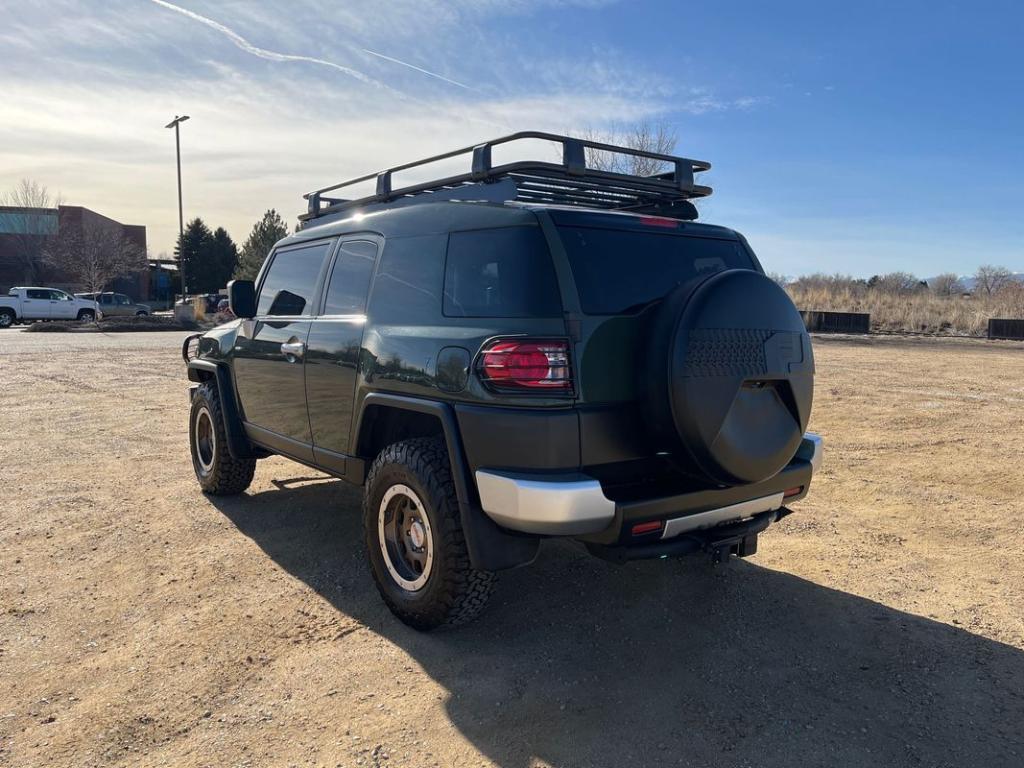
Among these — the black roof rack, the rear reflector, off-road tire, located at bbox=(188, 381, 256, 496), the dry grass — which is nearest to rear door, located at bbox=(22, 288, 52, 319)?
off-road tire, located at bbox=(188, 381, 256, 496)

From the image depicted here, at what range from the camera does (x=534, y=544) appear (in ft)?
10.5

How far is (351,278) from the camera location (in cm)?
417

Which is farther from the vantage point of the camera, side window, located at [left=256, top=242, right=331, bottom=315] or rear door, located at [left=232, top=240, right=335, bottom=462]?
side window, located at [left=256, top=242, right=331, bottom=315]

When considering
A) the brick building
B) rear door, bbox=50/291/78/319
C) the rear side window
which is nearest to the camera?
the rear side window

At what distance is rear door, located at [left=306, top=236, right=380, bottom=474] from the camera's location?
3955 mm

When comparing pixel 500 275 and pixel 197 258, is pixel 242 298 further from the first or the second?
pixel 197 258

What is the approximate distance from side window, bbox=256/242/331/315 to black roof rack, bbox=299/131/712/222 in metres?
0.45

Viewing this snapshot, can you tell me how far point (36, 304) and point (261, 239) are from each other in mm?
21208

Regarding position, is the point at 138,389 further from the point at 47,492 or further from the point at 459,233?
the point at 459,233

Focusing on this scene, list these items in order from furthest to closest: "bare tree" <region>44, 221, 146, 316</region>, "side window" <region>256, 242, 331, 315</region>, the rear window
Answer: "bare tree" <region>44, 221, 146, 316</region>, "side window" <region>256, 242, 331, 315</region>, the rear window

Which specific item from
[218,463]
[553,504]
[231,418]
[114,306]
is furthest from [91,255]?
[553,504]

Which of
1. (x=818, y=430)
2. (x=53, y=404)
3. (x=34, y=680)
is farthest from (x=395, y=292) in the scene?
(x=53, y=404)

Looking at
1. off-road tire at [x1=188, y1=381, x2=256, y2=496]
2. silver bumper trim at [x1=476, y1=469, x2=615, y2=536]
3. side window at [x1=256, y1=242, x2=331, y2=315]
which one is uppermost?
side window at [x1=256, y1=242, x2=331, y2=315]

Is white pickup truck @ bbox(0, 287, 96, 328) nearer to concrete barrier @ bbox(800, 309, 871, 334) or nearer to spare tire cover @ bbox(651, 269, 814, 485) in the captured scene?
concrete barrier @ bbox(800, 309, 871, 334)
